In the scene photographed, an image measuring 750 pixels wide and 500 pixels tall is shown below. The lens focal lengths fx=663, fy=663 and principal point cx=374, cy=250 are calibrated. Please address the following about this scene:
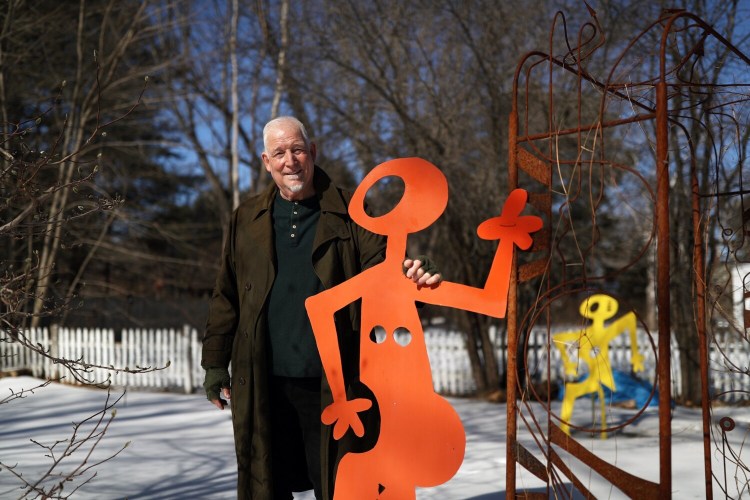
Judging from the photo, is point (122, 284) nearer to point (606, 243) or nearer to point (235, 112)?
point (235, 112)

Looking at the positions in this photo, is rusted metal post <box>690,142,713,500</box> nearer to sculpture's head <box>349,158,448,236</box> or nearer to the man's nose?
sculpture's head <box>349,158,448,236</box>

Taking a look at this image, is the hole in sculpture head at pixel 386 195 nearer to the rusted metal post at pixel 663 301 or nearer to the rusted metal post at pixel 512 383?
the rusted metal post at pixel 512 383

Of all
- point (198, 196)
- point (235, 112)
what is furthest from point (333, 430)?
point (198, 196)

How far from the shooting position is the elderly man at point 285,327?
2664 millimetres

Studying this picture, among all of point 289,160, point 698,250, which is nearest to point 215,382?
point 289,160

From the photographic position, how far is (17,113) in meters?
11.5

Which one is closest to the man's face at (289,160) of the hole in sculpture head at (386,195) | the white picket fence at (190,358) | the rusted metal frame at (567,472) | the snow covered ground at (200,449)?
the rusted metal frame at (567,472)

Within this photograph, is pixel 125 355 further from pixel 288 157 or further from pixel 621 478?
pixel 621 478

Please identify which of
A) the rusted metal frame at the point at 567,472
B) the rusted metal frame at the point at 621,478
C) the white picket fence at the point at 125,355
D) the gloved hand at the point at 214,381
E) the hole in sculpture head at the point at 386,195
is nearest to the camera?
the rusted metal frame at the point at 621,478

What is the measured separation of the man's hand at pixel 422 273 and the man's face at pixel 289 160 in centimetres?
56

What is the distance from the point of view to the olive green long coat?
2650 millimetres

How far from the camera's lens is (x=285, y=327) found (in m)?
2.73

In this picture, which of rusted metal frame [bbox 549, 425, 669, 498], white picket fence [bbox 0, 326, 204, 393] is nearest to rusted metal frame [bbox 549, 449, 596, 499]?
rusted metal frame [bbox 549, 425, 669, 498]

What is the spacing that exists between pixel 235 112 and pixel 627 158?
22.6 ft
